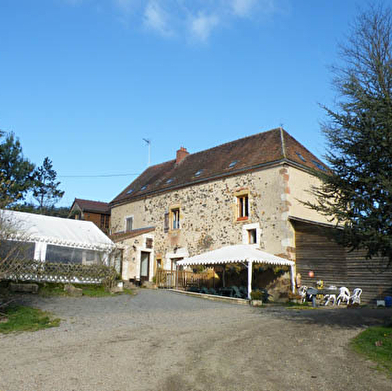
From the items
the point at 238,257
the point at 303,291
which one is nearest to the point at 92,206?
the point at 238,257

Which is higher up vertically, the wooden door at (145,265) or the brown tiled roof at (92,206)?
the brown tiled roof at (92,206)

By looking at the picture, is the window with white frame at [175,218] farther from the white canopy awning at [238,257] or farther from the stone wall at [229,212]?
the white canopy awning at [238,257]

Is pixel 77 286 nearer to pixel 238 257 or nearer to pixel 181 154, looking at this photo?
pixel 238 257

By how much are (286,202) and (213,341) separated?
1006 centimetres

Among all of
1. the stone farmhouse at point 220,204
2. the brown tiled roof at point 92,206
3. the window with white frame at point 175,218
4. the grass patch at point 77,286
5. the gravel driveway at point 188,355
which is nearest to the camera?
the gravel driveway at point 188,355

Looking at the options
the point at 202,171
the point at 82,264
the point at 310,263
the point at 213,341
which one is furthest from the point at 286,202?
the point at 213,341

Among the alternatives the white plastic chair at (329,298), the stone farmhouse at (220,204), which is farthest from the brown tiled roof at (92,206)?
the white plastic chair at (329,298)

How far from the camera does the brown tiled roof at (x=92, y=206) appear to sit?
2949 cm

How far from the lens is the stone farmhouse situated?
1623cm

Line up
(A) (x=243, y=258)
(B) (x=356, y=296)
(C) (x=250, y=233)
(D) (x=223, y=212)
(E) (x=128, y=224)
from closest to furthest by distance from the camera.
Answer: (B) (x=356, y=296) < (A) (x=243, y=258) < (C) (x=250, y=233) < (D) (x=223, y=212) < (E) (x=128, y=224)

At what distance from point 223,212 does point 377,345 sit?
12.2 metres

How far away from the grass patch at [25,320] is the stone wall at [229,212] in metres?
9.47

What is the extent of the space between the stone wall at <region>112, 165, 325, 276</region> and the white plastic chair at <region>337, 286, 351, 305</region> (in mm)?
2341

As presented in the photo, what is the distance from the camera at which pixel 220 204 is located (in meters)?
18.4
